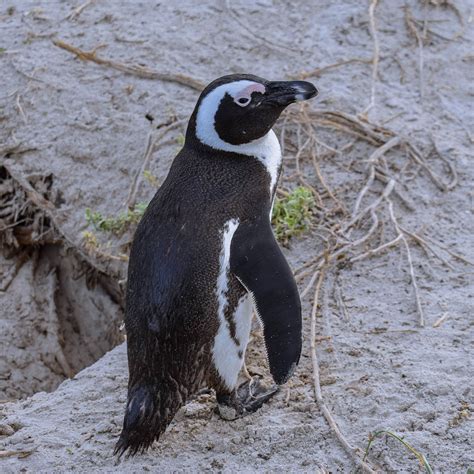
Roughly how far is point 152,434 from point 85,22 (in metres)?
2.63

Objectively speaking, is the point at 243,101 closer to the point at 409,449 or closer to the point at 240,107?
the point at 240,107

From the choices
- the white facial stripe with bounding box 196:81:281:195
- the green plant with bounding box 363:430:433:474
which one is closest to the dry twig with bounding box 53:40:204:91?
the white facial stripe with bounding box 196:81:281:195

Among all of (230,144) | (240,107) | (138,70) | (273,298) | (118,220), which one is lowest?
(118,220)

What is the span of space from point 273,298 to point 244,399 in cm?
41

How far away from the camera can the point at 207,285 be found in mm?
2318

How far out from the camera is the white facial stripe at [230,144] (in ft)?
8.11

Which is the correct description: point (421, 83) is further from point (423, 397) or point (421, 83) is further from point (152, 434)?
point (152, 434)

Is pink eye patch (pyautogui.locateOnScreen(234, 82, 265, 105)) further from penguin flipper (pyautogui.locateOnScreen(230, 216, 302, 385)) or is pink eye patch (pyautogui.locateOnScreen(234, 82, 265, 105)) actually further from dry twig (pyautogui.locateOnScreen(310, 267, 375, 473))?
dry twig (pyautogui.locateOnScreen(310, 267, 375, 473))

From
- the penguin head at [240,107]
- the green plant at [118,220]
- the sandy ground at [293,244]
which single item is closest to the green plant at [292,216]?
the sandy ground at [293,244]

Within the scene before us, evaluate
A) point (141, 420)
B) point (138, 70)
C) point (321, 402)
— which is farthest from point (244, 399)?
point (138, 70)

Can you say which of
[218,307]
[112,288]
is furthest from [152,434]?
[112,288]

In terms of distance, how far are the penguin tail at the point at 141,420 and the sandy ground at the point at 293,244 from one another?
0.08 metres

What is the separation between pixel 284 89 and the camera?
2.49 m

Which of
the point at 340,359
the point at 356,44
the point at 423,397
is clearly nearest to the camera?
the point at 423,397
